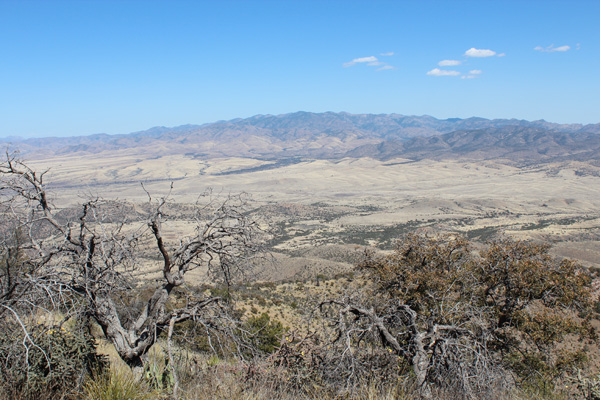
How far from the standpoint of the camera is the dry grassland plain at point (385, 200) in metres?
47.8

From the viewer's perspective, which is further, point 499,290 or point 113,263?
point 499,290

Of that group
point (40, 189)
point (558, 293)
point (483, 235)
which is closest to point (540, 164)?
point (483, 235)

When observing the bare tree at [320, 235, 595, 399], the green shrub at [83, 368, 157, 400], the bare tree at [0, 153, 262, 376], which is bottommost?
the bare tree at [320, 235, 595, 399]

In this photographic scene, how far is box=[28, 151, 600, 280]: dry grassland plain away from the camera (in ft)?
157

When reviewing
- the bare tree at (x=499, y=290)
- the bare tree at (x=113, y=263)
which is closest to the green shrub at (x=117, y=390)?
the bare tree at (x=113, y=263)

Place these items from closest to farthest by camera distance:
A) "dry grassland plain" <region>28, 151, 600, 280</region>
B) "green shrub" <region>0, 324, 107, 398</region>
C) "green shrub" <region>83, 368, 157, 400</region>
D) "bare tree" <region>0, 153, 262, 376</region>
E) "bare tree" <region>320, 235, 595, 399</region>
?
1. "green shrub" <region>83, 368, 157, 400</region>
2. "green shrub" <region>0, 324, 107, 398</region>
3. "bare tree" <region>0, 153, 262, 376</region>
4. "bare tree" <region>320, 235, 595, 399</region>
5. "dry grassland plain" <region>28, 151, 600, 280</region>

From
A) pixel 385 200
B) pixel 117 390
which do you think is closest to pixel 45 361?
pixel 117 390

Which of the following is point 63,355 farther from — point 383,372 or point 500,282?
point 500,282

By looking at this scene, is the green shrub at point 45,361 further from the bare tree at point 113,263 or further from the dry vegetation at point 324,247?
the bare tree at point 113,263

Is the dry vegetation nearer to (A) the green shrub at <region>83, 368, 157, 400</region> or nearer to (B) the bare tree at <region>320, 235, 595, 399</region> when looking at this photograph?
(A) the green shrub at <region>83, 368, 157, 400</region>

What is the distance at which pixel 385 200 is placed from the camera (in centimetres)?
9794

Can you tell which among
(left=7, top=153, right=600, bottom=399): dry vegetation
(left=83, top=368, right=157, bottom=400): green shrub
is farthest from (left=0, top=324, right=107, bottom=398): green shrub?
(left=83, top=368, right=157, bottom=400): green shrub

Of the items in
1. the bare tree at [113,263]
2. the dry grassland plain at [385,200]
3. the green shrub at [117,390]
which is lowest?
the dry grassland plain at [385,200]

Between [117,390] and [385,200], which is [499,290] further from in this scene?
[385,200]
